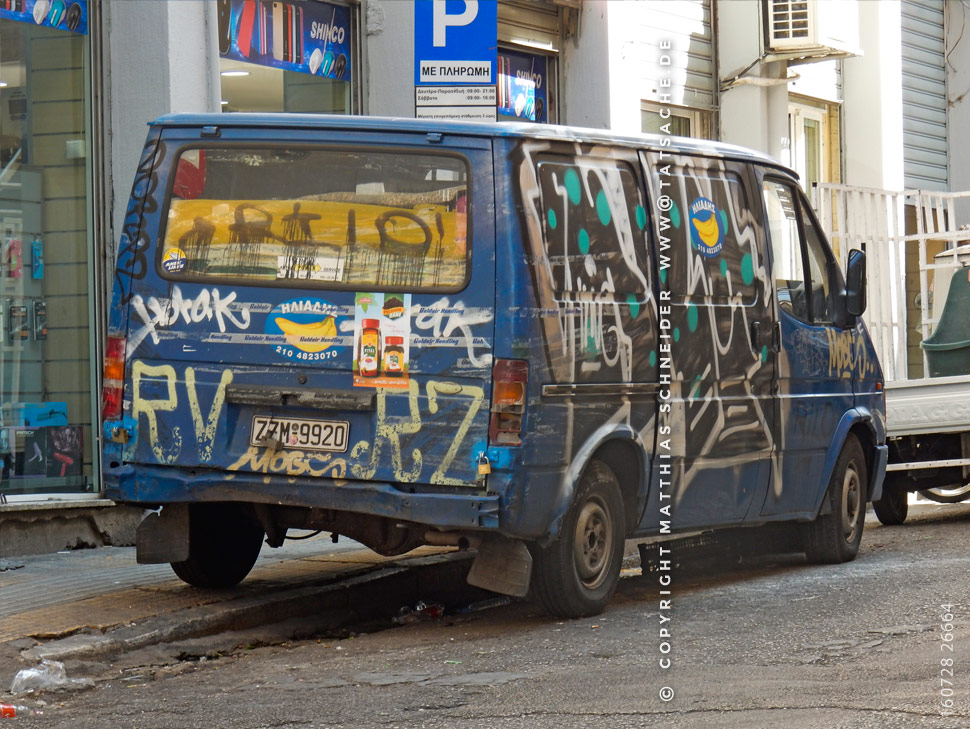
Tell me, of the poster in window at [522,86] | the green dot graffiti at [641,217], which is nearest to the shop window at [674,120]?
the poster in window at [522,86]

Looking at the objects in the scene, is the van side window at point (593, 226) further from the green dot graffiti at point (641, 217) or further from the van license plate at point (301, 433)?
the van license plate at point (301, 433)

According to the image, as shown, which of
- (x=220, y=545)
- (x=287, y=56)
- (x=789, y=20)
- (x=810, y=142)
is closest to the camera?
(x=220, y=545)

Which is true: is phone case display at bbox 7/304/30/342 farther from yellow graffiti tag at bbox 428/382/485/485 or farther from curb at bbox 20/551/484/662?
yellow graffiti tag at bbox 428/382/485/485

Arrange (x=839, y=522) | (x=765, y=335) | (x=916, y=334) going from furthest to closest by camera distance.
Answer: (x=916, y=334)
(x=839, y=522)
(x=765, y=335)

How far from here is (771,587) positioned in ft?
28.5

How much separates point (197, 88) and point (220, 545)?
12.3ft

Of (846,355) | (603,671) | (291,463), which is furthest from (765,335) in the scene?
(603,671)

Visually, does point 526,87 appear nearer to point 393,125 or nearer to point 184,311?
point 393,125

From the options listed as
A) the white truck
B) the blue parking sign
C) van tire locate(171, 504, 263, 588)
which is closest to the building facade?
the blue parking sign

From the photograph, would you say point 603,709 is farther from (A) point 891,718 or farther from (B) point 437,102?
(B) point 437,102

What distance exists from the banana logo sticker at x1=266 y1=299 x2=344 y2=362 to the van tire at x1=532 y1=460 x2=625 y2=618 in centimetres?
131

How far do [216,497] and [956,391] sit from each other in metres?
6.52

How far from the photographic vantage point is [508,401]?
7.01 m

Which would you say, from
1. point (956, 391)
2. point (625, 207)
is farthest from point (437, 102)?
point (956, 391)
